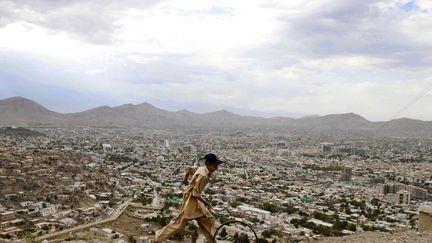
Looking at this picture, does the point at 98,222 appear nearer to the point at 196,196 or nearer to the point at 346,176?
the point at 196,196

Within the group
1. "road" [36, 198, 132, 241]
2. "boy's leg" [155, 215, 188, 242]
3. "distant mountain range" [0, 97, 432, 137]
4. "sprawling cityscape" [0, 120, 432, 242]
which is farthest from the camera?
"distant mountain range" [0, 97, 432, 137]

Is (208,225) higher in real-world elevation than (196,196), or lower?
lower

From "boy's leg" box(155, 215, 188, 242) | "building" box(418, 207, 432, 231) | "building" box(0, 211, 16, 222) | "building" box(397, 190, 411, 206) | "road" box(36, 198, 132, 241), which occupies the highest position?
"boy's leg" box(155, 215, 188, 242)

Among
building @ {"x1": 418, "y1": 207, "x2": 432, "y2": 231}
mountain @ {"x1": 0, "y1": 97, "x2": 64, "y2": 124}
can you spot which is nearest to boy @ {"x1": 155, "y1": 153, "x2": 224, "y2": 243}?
building @ {"x1": 418, "y1": 207, "x2": 432, "y2": 231}

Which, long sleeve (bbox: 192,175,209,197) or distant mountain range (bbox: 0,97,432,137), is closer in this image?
long sleeve (bbox: 192,175,209,197)

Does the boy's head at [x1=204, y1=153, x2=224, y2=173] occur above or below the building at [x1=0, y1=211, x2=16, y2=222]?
above

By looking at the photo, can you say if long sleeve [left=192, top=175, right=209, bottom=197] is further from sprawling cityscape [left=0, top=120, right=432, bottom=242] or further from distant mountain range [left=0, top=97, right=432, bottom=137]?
distant mountain range [left=0, top=97, right=432, bottom=137]

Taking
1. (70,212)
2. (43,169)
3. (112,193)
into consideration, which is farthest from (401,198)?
(43,169)

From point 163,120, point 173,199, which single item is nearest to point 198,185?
point 173,199

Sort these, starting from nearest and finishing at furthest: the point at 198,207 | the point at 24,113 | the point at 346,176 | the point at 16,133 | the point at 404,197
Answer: the point at 198,207
the point at 404,197
the point at 346,176
the point at 16,133
the point at 24,113
